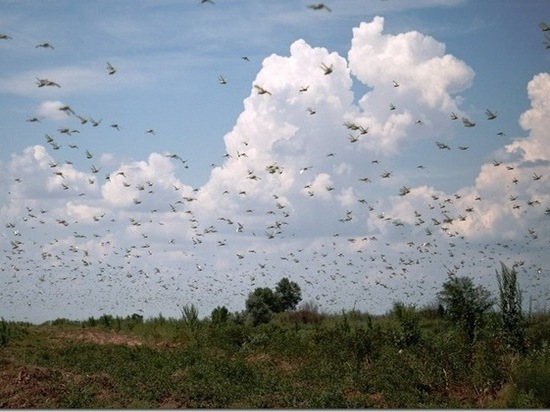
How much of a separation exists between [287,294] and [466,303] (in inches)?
544

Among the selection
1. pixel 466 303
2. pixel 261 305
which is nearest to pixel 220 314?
pixel 261 305

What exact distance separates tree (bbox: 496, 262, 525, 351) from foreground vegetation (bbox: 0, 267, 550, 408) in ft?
0.07

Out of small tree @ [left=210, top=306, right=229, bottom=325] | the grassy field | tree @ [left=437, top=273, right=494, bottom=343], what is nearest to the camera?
the grassy field

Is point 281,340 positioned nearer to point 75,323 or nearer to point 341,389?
point 341,389

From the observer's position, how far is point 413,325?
60.8 feet

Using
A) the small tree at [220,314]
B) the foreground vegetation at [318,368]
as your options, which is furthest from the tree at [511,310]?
the small tree at [220,314]

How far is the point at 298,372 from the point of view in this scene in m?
15.9

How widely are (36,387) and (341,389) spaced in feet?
19.2

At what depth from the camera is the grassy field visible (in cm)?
1318

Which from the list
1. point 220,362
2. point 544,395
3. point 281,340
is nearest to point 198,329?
point 281,340

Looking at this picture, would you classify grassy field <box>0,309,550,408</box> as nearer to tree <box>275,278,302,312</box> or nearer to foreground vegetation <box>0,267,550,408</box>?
foreground vegetation <box>0,267,550,408</box>

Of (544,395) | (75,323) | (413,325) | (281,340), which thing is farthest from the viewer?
(75,323)

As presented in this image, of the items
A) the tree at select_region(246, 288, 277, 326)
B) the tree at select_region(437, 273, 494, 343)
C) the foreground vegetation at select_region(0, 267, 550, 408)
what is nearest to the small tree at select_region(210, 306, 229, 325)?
the tree at select_region(246, 288, 277, 326)

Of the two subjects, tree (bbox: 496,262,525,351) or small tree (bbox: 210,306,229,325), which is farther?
small tree (bbox: 210,306,229,325)
